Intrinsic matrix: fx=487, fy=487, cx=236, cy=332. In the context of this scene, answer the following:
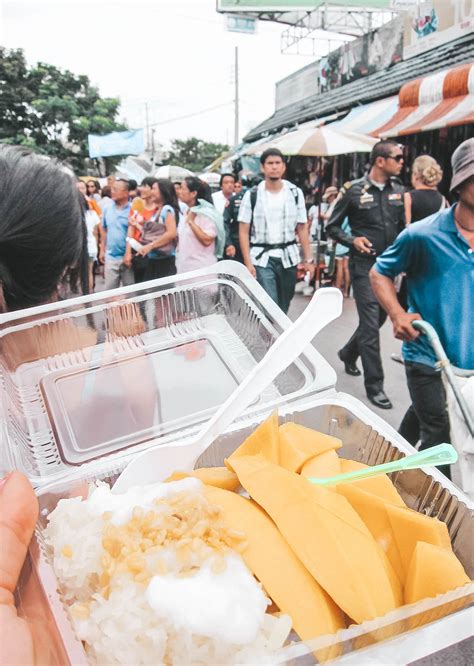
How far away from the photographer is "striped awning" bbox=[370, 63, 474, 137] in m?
6.52

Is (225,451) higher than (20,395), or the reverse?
(20,395)

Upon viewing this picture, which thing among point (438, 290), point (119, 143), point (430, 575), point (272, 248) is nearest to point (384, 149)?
point (272, 248)

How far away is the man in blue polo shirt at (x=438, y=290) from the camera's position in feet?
6.04

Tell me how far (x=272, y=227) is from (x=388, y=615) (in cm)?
372

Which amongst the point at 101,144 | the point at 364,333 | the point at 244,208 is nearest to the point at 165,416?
the point at 364,333

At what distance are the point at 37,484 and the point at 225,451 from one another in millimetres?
395

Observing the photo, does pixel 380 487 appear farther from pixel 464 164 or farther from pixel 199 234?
pixel 199 234

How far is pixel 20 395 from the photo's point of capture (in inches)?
46.7

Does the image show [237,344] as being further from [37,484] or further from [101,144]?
[101,144]

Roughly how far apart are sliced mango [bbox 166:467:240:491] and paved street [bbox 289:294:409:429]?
8.68 ft

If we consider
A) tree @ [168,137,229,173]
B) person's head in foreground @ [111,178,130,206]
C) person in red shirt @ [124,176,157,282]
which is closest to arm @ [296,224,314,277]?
person in red shirt @ [124,176,157,282]

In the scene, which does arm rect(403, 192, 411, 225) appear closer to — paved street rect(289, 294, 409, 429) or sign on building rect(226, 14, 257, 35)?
paved street rect(289, 294, 409, 429)

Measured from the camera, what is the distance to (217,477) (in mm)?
828

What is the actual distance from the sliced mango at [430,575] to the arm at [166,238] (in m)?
4.59
